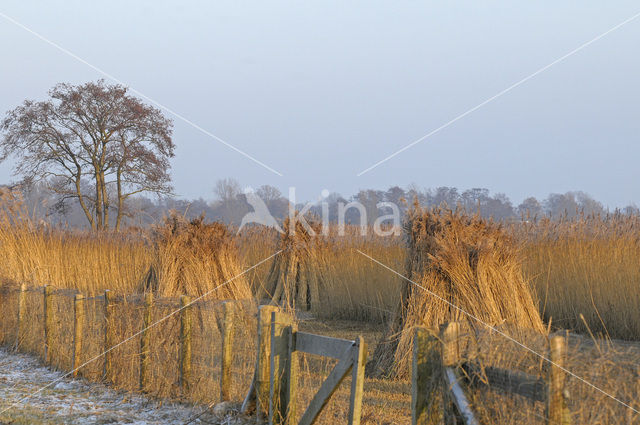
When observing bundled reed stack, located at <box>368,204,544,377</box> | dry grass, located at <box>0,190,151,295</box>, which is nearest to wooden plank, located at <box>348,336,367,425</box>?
bundled reed stack, located at <box>368,204,544,377</box>

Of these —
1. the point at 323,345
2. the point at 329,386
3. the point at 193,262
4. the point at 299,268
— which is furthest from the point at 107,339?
the point at 299,268

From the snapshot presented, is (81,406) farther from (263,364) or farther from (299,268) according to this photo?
(299,268)

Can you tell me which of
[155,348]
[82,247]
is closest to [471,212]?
[155,348]

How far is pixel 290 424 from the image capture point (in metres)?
4.53

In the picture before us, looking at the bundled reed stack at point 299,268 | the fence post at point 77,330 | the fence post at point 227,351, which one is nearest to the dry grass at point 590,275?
the fence post at point 227,351

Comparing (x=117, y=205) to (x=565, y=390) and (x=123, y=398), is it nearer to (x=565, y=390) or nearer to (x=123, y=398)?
(x=123, y=398)

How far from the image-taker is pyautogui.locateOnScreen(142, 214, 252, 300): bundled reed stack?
28.0 feet

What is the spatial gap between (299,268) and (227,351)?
8.55 metres

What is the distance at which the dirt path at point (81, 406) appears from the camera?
5.56 m

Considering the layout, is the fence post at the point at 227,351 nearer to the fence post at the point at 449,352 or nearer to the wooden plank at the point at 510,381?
the fence post at the point at 449,352

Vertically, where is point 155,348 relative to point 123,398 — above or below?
above

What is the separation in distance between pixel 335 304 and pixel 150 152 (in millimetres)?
17174

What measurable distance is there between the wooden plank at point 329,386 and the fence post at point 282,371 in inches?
13.0

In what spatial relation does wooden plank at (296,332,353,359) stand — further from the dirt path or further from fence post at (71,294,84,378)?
fence post at (71,294,84,378)
